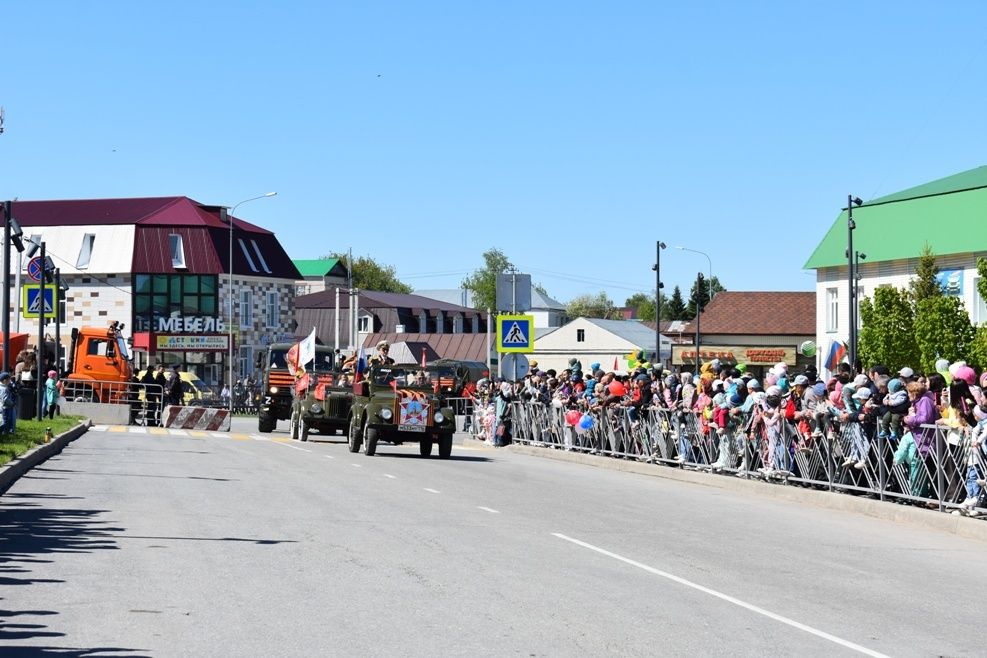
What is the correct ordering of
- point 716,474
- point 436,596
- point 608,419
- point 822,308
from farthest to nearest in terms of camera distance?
1. point 822,308
2. point 608,419
3. point 716,474
4. point 436,596

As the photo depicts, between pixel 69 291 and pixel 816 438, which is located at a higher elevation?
pixel 69 291

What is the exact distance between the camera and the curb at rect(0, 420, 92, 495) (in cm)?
1842

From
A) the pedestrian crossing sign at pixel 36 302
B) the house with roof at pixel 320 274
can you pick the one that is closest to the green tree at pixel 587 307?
the house with roof at pixel 320 274

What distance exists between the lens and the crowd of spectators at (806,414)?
16.8 meters

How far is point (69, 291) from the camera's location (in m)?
81.1

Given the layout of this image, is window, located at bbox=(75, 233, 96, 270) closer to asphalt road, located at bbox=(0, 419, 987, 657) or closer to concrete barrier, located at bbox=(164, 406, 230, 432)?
concrete barrier, located at bbox=(164, 406, 230, 432)

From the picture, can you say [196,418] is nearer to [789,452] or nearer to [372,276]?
[789,452]

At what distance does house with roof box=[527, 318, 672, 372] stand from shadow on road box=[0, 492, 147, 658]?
297ft

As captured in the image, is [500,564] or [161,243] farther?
[161,243]

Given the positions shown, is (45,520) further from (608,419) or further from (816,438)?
(608,419)

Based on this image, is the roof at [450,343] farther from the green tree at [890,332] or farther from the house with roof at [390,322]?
the green tree at [890,332]

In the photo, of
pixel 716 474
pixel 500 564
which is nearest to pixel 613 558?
pixel 500 564

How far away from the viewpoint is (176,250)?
267 ft

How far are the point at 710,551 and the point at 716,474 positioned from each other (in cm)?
1021
